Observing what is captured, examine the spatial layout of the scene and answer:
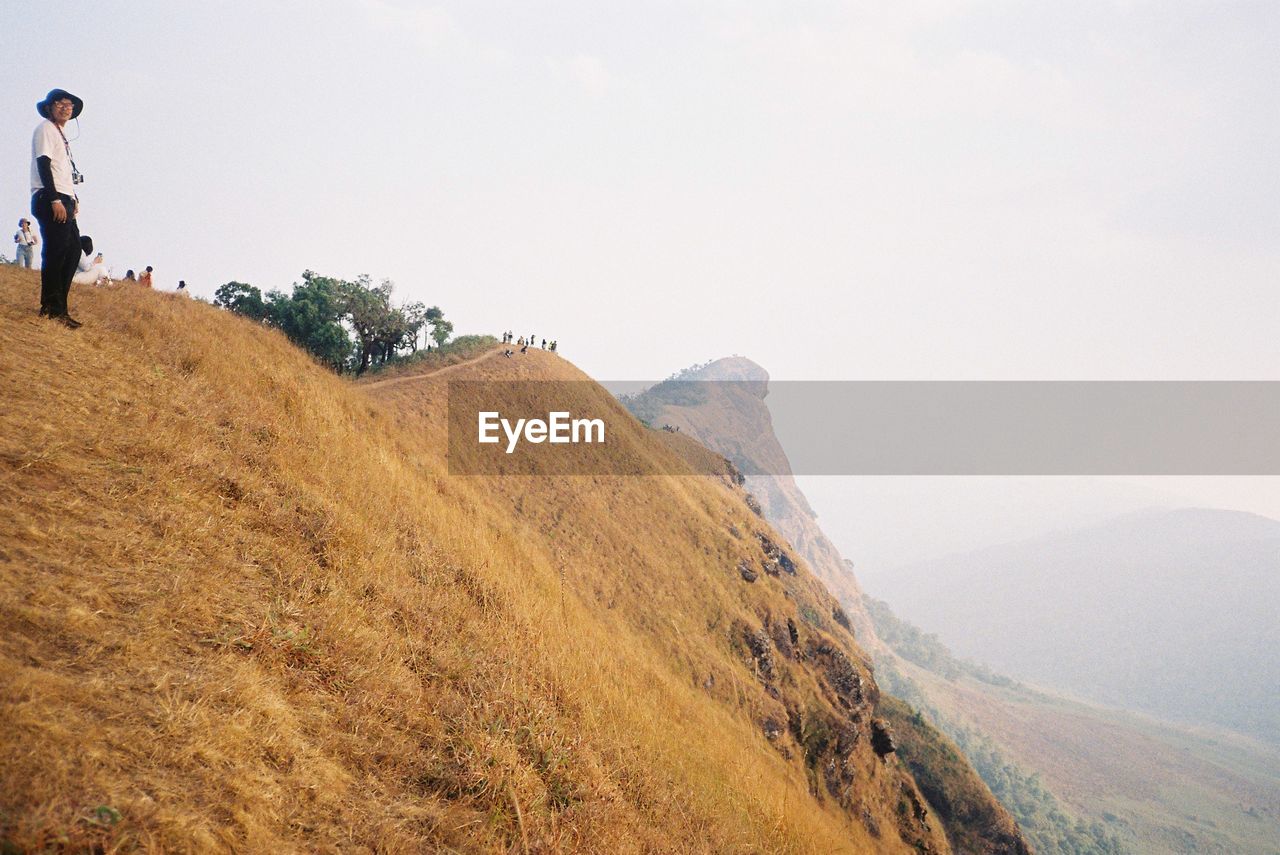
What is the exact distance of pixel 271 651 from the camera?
4.03 metres

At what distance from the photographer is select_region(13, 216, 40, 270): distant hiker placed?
11.3 m

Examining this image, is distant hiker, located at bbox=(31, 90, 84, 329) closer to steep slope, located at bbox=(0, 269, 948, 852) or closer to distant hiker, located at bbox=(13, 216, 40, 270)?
steep slope, located at bbox=(0, 269, 948, 852)

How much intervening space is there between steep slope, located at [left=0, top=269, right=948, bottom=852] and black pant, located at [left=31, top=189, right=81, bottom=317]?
38 centimetres

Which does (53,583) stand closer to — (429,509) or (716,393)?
(429,509)

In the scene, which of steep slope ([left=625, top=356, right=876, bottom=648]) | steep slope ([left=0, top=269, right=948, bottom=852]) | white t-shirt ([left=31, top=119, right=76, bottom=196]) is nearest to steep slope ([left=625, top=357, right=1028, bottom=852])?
steep slope ([left=625, top=356, right=876, bottom=648])

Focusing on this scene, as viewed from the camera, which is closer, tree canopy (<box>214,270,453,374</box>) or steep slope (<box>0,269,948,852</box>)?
steep slope (<box>0,269,948,852</box>)

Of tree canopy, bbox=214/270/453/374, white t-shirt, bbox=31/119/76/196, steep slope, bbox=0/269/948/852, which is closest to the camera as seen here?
steep slope, bbox=0/269/948/852

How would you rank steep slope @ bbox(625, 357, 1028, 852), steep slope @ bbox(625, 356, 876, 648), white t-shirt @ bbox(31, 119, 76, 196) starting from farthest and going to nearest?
1. steep slope @ bbox(625, 356, 876, 648)
2. steep slope @ bbox(625, 357, 1028, 852)
3. white t-shirt @ bbox(31, 119, 76, 196)

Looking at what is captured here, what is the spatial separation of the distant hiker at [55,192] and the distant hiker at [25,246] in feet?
23.0

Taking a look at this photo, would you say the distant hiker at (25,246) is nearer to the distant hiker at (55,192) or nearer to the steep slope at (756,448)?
the distant hiker at (55,192)

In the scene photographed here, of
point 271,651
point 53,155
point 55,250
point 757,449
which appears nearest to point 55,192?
point 53,155

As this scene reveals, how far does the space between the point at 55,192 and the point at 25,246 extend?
26.3 ft

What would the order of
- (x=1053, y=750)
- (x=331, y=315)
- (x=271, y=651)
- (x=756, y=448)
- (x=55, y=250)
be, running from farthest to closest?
(x=756, y=448) → (x=1053, y=750) → (x=331, y=315) → (x=55, y=250) → (x=271, y=651)

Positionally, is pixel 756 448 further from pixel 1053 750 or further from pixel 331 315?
pixel 331 315
